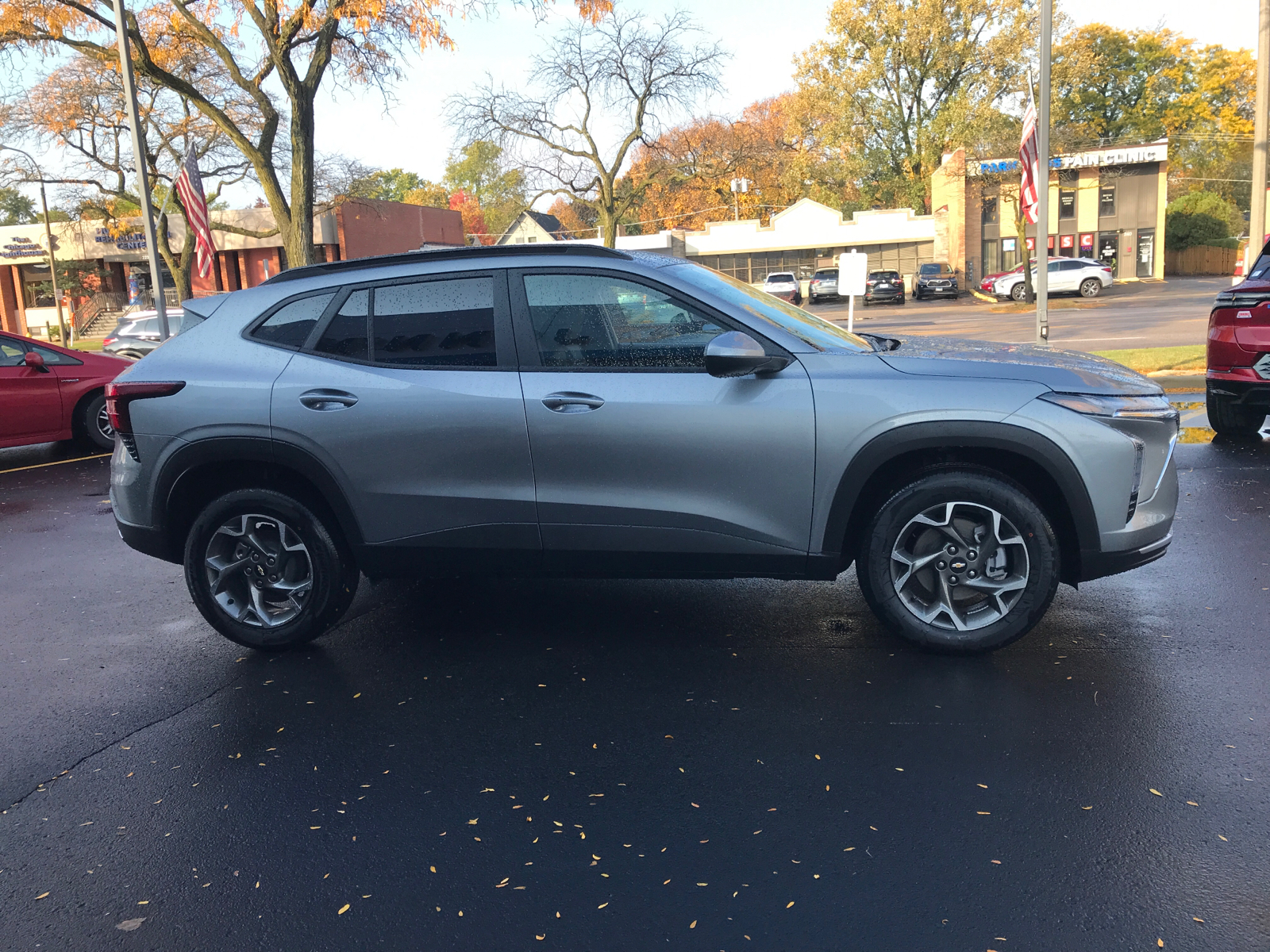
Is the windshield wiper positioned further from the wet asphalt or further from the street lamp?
the street lamp

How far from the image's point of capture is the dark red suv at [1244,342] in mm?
8055

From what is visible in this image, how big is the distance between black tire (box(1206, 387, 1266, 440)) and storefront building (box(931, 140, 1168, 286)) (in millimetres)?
41959

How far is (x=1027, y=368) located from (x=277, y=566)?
347cm

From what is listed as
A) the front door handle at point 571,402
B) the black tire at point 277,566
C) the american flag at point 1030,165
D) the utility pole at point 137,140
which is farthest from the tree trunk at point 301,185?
the front door handle at point 571,402

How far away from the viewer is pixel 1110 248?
50.8m

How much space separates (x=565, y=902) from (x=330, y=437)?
8.07 feet

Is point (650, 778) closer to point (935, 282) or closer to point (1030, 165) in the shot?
point (1030, 165)

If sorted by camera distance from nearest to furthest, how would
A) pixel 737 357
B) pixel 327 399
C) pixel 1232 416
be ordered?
pixel 737 357 → pixel 327 399 → pixel 1232 416

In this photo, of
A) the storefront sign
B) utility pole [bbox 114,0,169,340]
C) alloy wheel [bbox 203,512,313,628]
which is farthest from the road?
the storefront sign

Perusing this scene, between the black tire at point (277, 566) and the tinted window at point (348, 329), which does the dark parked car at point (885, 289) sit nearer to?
the tinted window at point (348, 329)

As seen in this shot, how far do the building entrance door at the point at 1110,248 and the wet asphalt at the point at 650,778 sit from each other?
168 feet

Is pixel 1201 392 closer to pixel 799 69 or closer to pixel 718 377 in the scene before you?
pixel 718 377

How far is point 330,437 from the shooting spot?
4.46 meters

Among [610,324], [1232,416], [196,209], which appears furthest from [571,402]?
[196,209]
